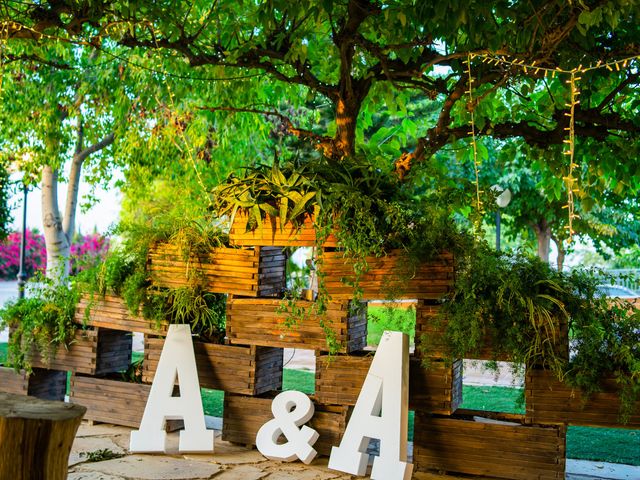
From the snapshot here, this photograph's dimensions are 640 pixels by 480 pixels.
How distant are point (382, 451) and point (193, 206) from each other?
2493mm

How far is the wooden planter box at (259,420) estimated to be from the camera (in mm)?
4805

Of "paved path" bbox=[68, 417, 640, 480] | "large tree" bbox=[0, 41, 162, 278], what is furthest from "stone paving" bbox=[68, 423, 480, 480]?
"large tree" bbox=[0, 41, 162, 278]

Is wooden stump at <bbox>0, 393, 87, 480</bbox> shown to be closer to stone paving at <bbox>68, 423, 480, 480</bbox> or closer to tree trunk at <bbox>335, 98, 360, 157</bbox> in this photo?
stone paving at <bbox>68, 423, 480, 480</bbox>

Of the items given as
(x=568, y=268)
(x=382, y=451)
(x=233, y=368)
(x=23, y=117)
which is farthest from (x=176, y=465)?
(x=23, y=117)

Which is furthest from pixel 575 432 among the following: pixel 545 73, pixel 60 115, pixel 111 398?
pixel 60 115

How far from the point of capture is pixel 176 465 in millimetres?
4738

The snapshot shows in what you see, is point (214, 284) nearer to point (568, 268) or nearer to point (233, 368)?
point (233, 368)

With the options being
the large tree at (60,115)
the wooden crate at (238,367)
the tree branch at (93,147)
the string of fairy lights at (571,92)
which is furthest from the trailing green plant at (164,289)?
the tree branch at (93,147)

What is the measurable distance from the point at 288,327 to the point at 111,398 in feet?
5.80

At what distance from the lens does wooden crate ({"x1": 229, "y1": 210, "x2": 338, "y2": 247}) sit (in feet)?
15.6

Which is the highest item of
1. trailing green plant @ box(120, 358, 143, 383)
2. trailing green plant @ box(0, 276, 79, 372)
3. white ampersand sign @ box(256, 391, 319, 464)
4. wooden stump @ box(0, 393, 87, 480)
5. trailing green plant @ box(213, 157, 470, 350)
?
trailing green plant @ box(213, 157, 470, 350)

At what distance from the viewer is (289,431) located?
4.81 metres

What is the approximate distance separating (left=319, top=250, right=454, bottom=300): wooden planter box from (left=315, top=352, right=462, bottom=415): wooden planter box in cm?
44

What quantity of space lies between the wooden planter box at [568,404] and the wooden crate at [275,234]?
151cm
